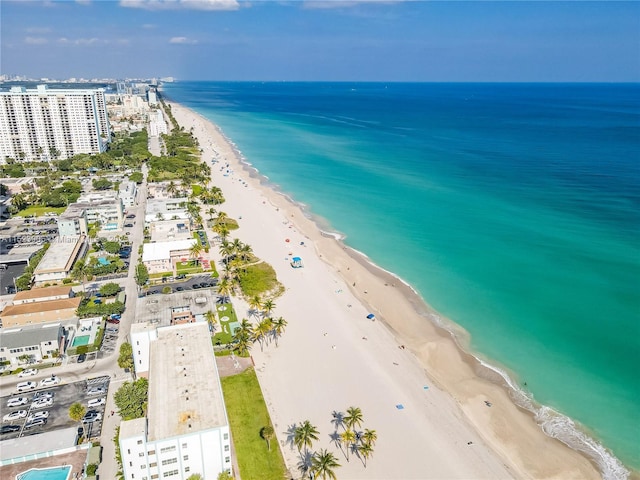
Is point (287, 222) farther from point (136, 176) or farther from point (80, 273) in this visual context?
point (136, 176)

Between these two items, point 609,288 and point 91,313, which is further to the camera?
point 609,288

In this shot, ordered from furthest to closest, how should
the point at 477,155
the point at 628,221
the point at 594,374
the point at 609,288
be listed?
the point at 477,155 < the point at 628,221 < the point at 609,288 < the point at 594,374

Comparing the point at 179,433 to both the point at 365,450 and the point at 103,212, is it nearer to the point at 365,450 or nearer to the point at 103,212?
the point at 365,450

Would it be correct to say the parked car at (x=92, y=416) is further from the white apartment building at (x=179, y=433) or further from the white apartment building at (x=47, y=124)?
the white apartment building at (x=47, y=124)

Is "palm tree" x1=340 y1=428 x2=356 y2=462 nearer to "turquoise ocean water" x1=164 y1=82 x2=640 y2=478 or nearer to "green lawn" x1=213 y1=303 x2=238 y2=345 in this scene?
"green lawn" x1=213 y1=303 x2=238 y2=345

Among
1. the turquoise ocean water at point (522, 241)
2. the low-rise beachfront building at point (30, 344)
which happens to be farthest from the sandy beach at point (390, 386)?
the low-rise beachfront building at point (30, 344)

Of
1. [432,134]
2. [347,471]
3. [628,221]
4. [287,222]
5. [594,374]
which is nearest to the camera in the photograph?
[347,471]

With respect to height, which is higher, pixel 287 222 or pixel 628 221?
pixel 628 221

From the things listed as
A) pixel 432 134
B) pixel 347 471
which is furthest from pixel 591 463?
pixel 432 134
